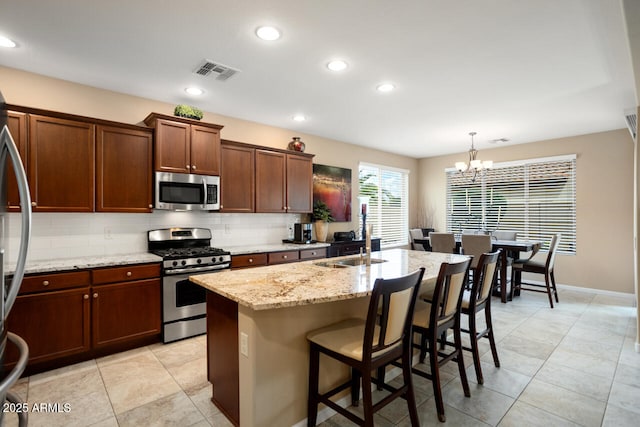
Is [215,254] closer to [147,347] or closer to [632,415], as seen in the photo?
[147,347]

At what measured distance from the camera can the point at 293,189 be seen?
4766 mm

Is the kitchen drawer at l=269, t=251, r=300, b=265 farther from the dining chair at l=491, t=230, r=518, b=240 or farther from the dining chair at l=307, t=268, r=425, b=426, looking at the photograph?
the dining chair at l=491, t=230, r=518, b=240

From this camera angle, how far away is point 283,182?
4641 mm

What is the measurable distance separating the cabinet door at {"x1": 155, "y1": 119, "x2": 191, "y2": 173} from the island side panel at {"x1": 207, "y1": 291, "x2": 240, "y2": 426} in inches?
75.6

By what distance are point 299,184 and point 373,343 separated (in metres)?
3.36

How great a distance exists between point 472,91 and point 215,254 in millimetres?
3400

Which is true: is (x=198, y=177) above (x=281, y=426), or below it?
above

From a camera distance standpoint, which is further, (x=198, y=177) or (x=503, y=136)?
(x=503, y=136)

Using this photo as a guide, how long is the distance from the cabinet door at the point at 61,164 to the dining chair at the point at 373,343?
268 cm

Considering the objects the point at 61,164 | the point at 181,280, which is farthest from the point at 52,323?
the point at 61,164

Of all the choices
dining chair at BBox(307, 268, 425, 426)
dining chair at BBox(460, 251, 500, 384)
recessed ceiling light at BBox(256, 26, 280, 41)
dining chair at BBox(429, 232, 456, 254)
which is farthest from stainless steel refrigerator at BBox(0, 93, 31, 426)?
dining chair at BBox(429, 232, 456, 254)

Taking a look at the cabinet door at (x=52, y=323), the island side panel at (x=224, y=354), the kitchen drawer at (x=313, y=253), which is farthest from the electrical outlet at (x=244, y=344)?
the kitchen drawer at (x=313, y=253)

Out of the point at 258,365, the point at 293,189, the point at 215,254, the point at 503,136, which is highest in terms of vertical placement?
the point at 503,136

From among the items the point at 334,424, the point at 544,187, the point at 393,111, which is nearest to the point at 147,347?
the point at 334,424
